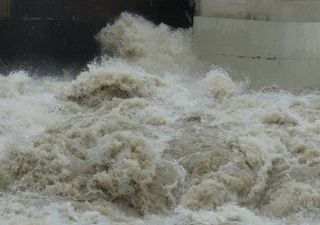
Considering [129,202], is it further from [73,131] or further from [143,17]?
[143,17]

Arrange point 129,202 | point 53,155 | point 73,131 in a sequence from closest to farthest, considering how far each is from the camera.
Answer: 1. point 129,202
2. point 53,155
3. point 73,131

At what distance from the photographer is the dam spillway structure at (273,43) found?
12.9 meters

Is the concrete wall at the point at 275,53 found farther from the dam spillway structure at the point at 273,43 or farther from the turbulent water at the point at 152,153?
the turbulent water at the point at 152,153

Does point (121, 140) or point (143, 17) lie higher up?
point (143, 17)

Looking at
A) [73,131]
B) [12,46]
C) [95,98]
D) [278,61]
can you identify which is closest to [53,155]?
[73,131]

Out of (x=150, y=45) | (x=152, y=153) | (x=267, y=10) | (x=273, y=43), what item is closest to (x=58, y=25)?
(x=150, y=45)

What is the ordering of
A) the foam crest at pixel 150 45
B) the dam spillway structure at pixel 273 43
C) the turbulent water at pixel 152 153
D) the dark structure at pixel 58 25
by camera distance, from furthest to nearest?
the foam crest at pixel 150 45 < the dark structure at pixel 58 25 < the dam spillway structure at pixel 273 43 < the turbulent water at pixel 152 153

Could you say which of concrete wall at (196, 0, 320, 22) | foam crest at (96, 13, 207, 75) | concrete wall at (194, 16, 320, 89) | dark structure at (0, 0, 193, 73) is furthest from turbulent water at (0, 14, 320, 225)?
concrete wall at (196, 0, 320, 22)

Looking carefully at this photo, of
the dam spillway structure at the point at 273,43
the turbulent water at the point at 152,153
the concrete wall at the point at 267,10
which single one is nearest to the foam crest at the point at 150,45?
the dam spillway structure at the point at 273,43

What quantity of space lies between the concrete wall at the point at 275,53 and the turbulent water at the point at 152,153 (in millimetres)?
1047

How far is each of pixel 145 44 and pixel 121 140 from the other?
18.2ft

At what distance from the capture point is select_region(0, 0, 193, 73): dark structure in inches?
514

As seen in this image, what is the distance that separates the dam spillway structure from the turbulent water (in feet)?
3.52

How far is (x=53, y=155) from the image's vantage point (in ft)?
26.9
